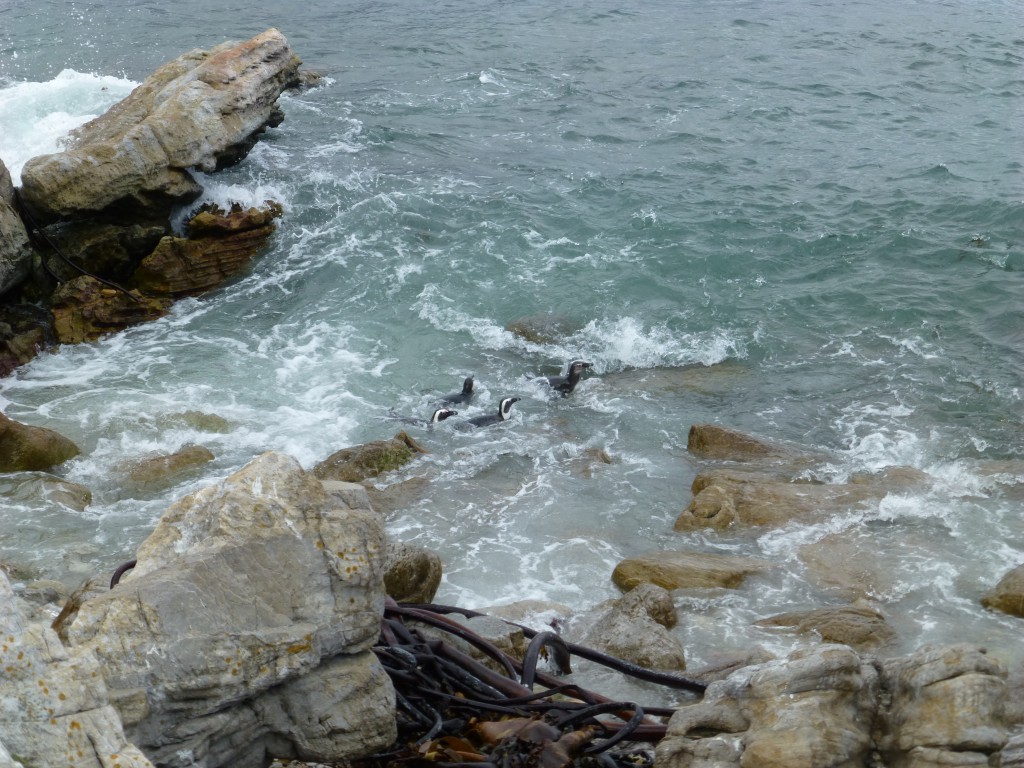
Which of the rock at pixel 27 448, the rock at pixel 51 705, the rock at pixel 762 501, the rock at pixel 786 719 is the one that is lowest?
the rock at pixel 762 501

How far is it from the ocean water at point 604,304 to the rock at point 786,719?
11.0ft

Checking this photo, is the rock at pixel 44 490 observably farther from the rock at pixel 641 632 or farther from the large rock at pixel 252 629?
the large rock at pixel 252 629

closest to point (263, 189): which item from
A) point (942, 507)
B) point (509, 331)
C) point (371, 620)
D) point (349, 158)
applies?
point (349, 158)

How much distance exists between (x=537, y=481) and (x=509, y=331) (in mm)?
4118

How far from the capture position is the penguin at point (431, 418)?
11.7 m

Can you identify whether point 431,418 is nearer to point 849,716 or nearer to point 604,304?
point 604,304

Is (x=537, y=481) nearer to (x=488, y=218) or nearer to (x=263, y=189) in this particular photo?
(x=488, y=218)

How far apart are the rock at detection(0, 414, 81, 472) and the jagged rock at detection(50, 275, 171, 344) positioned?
11.1 ft

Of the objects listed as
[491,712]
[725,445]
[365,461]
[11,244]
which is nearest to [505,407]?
[365,461]

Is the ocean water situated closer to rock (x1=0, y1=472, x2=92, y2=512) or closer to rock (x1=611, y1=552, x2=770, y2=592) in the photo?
rock (x1=0, y1=472, x2=92, y2=512)

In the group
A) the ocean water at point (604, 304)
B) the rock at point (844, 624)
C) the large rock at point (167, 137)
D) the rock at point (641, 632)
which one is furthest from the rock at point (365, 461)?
the large rock at point (167, 137)

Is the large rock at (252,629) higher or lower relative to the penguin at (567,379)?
higher

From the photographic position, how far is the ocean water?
917 centimetres

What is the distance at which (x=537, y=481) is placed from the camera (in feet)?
34.4
